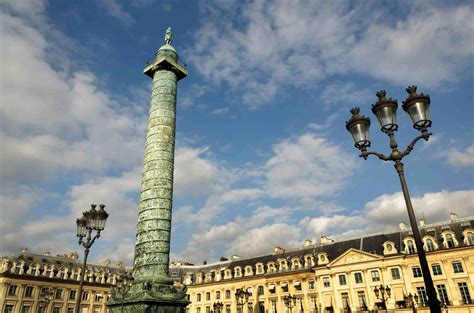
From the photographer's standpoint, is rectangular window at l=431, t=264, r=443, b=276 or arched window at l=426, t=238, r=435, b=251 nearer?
rectangular window at l=431, t=264, r=443, b=276

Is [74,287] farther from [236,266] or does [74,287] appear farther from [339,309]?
[339,309]

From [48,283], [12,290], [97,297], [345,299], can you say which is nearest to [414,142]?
[345,299]

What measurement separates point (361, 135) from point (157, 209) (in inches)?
449

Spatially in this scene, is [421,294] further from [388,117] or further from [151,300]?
[388,117]

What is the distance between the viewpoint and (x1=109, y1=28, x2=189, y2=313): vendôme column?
14887mm

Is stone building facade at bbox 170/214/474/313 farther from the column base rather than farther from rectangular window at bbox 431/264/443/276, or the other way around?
the column base

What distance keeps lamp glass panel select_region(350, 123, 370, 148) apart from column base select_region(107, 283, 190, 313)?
10778 millimetres

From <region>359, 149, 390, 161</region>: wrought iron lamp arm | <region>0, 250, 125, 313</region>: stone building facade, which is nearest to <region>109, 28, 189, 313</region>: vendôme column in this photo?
<region>359, 149, 390, 161</region>: wrought iron lamp arm

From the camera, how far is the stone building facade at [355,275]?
32.8 m

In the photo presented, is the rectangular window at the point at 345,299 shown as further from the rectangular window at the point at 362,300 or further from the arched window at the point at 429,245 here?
the arched window at the point at 429,245

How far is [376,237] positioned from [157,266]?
Result: 29.7 m

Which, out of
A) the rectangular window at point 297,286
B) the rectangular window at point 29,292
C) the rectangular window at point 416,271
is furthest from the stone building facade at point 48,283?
the rectangular window at point 416,271

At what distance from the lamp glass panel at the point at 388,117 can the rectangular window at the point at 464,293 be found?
3191 cm

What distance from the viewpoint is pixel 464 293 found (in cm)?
3169
